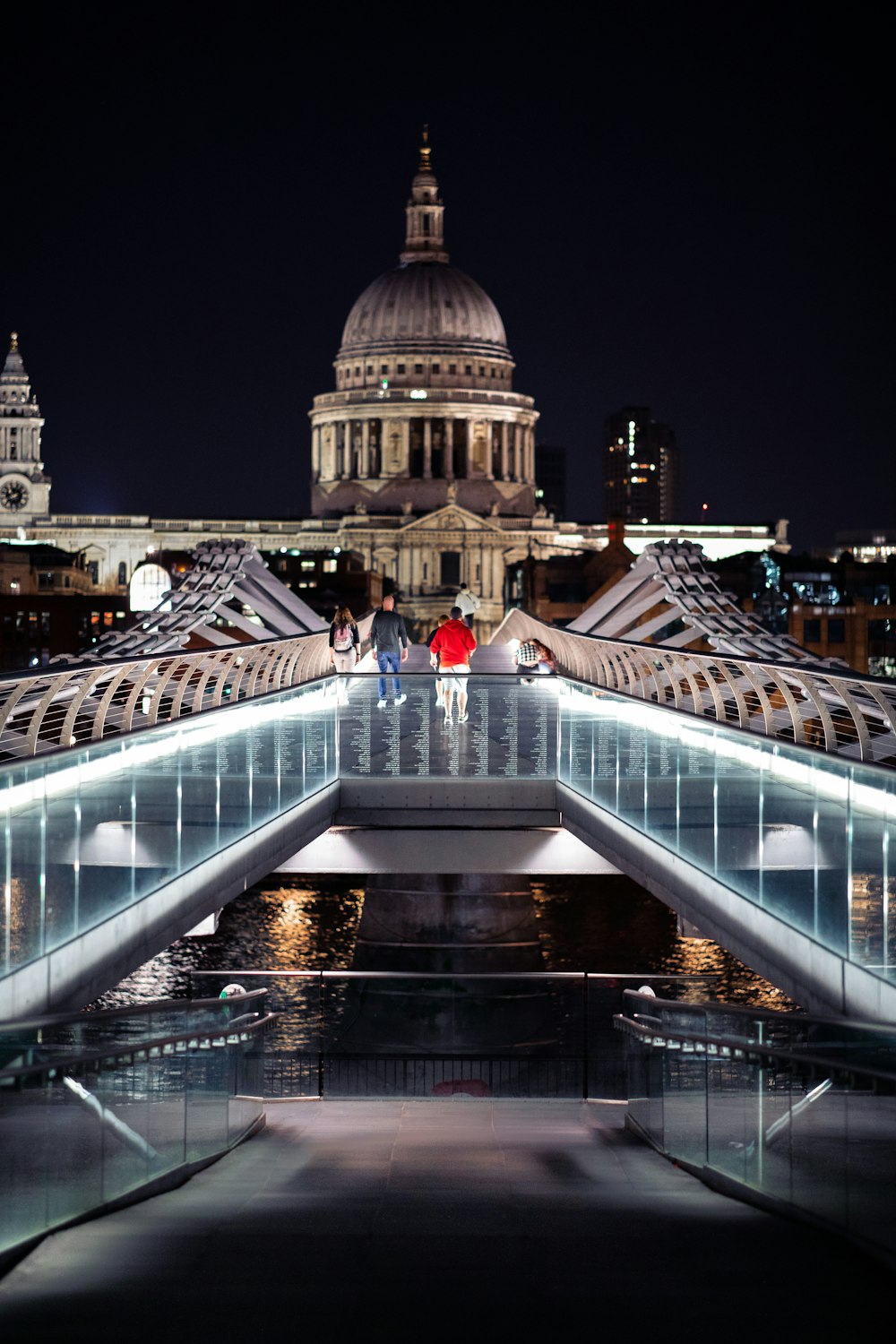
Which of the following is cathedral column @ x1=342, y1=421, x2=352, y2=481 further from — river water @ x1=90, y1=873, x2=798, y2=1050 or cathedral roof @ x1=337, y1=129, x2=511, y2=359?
river water @ x1=90, y1=873, x2=798, y2=1050

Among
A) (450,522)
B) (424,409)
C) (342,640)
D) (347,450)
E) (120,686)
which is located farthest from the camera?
(347,450)

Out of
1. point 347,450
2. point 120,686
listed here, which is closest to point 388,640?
point 120,686

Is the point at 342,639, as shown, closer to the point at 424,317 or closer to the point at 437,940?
the point at 437,940

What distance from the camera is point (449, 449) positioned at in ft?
536

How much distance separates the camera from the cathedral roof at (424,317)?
16200 centimetres

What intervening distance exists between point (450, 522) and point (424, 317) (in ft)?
63.7

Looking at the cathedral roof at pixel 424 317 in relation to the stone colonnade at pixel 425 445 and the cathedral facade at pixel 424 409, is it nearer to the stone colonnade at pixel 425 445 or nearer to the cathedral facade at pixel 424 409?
the cathedral facade at pixel 424 409

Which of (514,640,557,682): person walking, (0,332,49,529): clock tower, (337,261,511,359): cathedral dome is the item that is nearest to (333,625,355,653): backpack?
(514,640,557,682): person walking

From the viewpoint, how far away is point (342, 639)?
2680 cm

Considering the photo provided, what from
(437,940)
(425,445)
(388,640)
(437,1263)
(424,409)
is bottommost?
(437,940)

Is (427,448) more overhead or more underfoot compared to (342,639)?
more overhead

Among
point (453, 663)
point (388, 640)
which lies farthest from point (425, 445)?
point (453, 663)

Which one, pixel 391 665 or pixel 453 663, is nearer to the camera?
pixel 453 663

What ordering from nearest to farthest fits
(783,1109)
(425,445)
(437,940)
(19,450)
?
(783,1109)
(437,940)
(425,445)
(19,450)
